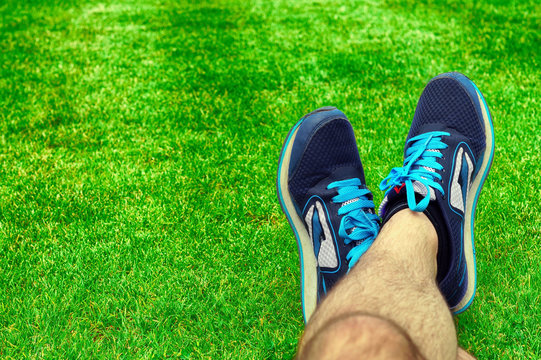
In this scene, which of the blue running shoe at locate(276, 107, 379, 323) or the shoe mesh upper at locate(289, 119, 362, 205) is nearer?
the blue running shoe at locate(276, 107, 379, 323)

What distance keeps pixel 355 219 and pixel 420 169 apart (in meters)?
0.31

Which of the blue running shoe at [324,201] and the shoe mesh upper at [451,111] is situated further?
the shoe mesh upper at [451,111]

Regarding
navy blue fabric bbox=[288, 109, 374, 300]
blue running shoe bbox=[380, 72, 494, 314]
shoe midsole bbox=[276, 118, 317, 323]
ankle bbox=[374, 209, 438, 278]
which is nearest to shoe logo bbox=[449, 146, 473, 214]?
blue running shoe bbox=[380, 72, 494, 314]

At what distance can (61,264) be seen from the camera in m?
1.80

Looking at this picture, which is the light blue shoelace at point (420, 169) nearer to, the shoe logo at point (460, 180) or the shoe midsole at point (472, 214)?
the shoe logo at point (460, 180)

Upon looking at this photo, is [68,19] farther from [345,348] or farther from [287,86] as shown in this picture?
[345,348]

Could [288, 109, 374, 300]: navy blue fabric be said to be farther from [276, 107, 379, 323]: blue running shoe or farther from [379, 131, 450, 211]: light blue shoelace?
[379, 131, 450, 211]: light blue shoelace

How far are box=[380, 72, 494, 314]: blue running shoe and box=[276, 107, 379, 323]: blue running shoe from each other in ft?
0.39

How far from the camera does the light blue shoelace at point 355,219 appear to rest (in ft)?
4.93

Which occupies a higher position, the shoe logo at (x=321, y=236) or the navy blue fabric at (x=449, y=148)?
the navy blue fabric at (x=449, y=148)

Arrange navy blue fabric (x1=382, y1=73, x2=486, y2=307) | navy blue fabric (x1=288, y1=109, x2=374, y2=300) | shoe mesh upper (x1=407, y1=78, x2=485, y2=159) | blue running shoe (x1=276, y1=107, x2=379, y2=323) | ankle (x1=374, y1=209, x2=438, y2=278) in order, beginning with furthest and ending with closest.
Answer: shoe mesh upper (x1=407, y1=78, x2=485, y2=159) → navy blue fabric (x1=288, y1=109, x2=374, y2=300) → blue running shoe (x1=276, y1=107, x2=379, y2=323) → navy blue fabric (x1=382, y1=73, x2=486, y2=307) → ankle (x1=374, y1=209, x2=438, y2=278)

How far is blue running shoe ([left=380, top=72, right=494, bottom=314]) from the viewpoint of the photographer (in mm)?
1428

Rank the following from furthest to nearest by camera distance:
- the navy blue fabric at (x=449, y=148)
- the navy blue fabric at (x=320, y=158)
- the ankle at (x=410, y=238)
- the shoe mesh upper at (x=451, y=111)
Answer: the shoe mesh upper at (x=451, y=111), the navy blue fabric at (x=320, y=158), the navy blue fabric at (x=449, y=148), the ankle at (x=410, y=238)

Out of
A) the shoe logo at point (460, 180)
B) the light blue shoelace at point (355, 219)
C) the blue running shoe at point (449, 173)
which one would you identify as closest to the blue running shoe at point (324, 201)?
the light blue shoelace at point (355, 219)
